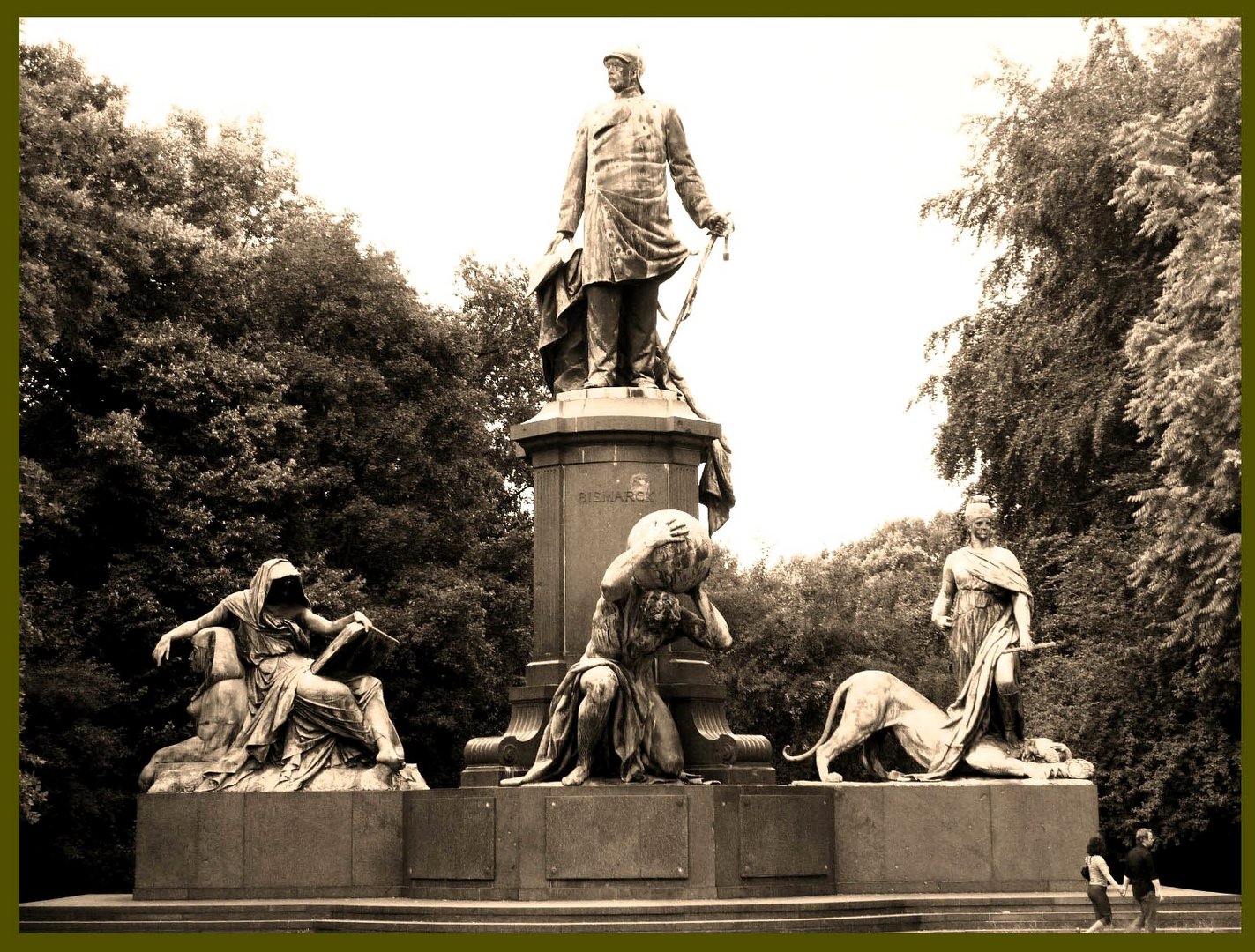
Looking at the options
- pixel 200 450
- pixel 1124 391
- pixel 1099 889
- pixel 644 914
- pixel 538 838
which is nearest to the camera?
pixel 644 914

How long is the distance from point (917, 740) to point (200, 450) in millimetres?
15249

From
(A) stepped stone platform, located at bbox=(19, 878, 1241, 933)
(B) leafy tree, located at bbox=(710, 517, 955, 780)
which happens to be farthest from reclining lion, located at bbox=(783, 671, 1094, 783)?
(B) leafy tree, located at bbox=(710, 517, 955, 780)

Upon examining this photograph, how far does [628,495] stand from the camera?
51.2 ft

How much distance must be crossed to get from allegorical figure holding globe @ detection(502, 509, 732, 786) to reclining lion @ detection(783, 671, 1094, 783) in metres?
2.01

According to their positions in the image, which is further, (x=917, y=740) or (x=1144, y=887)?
(x=917, y=740)

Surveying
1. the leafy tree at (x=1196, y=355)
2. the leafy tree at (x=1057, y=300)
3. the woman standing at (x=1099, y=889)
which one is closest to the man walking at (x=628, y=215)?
the woman standing at (x=1099, y=889)

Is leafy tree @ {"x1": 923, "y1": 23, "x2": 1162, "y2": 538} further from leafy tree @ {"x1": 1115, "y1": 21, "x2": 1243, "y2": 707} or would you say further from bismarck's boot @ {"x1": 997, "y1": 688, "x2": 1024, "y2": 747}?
bismarck's boot @ {"x1": 997, "y1": 688, "x2": 1024, "y2": 747}

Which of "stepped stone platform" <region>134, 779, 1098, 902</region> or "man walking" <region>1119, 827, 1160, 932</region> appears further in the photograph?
"man walking" <region>1119, 827, 1160, 932</region>

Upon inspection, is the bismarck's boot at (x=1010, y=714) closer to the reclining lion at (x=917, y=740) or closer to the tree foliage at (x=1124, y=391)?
the reclining lion at (x=917, y=740)

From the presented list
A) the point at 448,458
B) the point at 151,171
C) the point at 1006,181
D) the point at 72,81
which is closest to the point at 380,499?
the point at 448,458

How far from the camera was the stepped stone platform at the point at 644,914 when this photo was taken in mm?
13125

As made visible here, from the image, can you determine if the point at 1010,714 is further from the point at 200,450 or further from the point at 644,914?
the point at 200,450

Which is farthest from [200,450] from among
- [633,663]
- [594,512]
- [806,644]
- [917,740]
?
[806,644]

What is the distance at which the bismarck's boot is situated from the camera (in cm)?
1636
